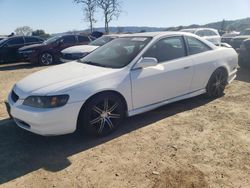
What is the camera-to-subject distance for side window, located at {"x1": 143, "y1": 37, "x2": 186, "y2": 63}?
16.6ft

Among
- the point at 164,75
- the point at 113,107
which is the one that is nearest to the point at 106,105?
the point at 113,107

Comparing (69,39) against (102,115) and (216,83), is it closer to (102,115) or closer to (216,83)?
(216,83)

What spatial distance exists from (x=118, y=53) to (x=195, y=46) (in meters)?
1.67

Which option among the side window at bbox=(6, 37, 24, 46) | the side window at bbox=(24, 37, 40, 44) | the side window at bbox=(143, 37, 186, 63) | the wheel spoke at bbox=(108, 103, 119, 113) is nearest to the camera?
the wheel spoke at bbox=(108, 103, 119, 113)

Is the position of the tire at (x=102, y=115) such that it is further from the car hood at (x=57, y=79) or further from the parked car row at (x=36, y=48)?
the parked car row at (x=36, y=48)

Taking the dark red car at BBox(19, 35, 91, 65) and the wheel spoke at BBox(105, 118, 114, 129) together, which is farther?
the dark red car at BBox(19, 35, 91, 65)

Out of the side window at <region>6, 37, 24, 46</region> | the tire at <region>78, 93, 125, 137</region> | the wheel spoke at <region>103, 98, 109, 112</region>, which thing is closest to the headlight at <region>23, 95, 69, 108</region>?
→ the tire at <region>78, 93, 125, 137</region>

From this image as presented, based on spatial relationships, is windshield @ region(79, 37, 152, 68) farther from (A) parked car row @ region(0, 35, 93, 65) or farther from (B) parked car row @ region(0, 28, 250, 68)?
(A) parked car row @ region(0, 35, 93, 65)

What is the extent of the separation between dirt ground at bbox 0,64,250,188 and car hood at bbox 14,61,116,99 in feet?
2.75

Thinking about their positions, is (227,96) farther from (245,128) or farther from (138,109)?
(138,109)

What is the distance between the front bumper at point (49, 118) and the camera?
3883mm

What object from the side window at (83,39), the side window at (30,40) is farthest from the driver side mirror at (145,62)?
the side window at (30,40)

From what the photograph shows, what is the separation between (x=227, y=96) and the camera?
6.45 m

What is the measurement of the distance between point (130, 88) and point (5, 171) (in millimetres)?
2171
